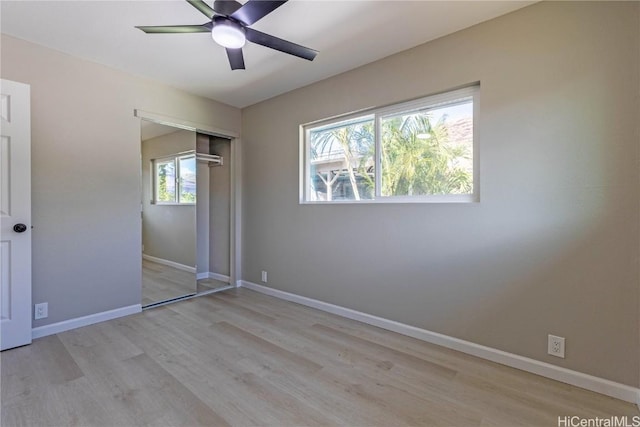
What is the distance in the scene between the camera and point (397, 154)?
2711 mm

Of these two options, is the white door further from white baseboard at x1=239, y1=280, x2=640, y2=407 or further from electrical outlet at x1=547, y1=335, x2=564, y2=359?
electrical outlet at x1=547, y1=335, x2=564, y2=359

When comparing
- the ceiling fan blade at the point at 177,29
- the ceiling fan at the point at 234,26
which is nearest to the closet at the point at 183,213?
the ceiling fan blade at the point at 177,29

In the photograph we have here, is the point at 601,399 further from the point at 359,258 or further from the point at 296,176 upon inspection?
the point at 296,176

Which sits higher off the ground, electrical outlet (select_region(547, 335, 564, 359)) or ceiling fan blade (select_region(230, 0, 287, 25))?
ceiling fan blade (select_region(230, 0, 287, 25))

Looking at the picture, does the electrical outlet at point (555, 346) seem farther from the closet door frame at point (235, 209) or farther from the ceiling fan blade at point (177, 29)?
the closet door frame at point (235, 209)

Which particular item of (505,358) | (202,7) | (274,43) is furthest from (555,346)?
(202,7)

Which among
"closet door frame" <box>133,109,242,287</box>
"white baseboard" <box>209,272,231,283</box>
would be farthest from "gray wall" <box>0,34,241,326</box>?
"white baseboard" <box>209,272,231,283</box>

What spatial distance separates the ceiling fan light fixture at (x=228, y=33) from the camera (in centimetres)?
179

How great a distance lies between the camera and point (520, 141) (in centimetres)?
203

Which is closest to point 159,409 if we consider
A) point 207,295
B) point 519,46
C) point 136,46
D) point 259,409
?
point 259,409

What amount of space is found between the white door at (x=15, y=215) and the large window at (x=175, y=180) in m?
1.19

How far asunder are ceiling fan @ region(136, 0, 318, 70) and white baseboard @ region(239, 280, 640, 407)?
7.76ft
